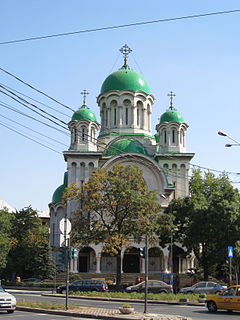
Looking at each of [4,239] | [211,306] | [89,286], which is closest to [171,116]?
[4,239]

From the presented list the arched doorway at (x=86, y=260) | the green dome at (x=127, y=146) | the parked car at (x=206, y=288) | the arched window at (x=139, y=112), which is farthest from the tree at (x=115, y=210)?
the arched window at (x=139, y=112)

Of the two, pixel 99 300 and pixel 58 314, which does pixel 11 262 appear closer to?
pixel 99 300

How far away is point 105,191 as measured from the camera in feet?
132

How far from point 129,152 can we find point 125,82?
37.5 feet

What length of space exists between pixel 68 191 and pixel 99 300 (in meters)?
13.2

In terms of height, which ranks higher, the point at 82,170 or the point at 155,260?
the point at 82,170

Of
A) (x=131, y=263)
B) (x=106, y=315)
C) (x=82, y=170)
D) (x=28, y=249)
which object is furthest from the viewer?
(x=82, y=170)

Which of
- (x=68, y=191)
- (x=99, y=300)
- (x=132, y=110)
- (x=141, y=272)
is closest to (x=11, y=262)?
(x=141, y=272)

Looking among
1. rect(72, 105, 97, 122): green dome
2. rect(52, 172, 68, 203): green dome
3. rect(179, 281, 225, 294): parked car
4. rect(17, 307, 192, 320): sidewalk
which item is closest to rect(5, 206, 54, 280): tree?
rect(52, 172, 68, 203): green dome

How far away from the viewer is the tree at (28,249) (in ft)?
174

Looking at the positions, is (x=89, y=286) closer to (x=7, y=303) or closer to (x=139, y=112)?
(x=7, y=303)

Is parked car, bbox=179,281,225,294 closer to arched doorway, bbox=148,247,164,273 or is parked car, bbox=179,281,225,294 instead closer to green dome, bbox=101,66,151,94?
arched doorway, bbox=148,247,164,273

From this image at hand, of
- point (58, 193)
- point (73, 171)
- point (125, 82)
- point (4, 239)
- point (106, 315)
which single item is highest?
point (125, 82)

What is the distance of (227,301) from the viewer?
68.2 ft
